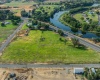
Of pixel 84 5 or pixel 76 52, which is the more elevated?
pixel 84 5

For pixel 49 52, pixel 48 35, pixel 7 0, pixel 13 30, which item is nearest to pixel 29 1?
pixel 7 0

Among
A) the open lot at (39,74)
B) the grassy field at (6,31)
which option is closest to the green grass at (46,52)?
the open lot at (39,74)

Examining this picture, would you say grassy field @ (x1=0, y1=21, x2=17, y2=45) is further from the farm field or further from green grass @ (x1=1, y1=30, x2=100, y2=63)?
green grass @ (x1=1, y1=30, x2=100, y2=63)

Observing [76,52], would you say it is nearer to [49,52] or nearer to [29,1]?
[49,52]

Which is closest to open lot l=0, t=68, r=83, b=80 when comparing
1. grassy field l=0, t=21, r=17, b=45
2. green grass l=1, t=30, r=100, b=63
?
green grass l=1, t=30, r=100, b=63

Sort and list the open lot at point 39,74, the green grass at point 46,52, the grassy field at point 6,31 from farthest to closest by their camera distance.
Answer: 1. the grassy field at point 6,31
2. the green grass at point 46,52
3. the open lot at point 39,74

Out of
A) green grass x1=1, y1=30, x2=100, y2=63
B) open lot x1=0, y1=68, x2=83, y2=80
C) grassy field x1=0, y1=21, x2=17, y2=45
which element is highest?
grassy field x1=0, y1=21, x2=17, y2=45

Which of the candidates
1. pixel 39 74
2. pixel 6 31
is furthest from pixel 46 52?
pixel 6 31

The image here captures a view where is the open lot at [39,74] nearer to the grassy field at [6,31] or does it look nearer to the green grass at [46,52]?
the green grass at [46,52]
